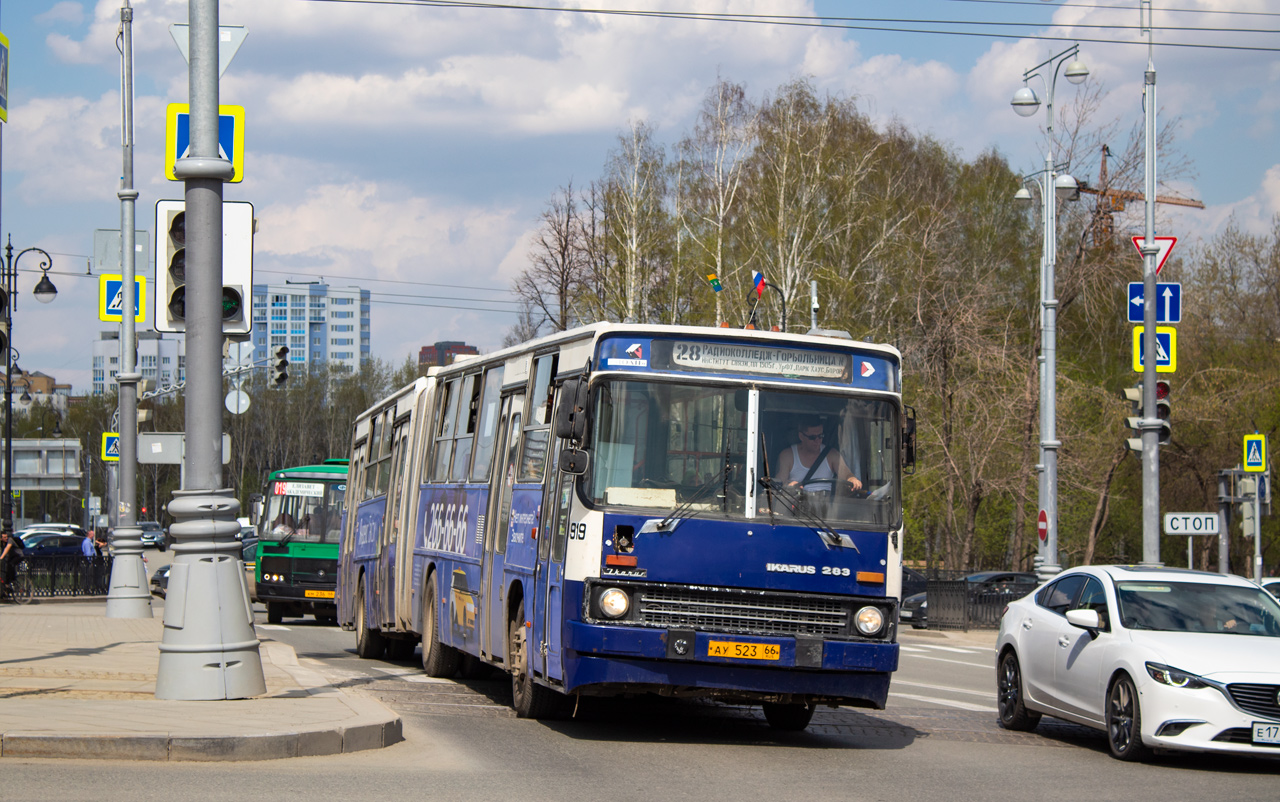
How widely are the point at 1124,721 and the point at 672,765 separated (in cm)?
362

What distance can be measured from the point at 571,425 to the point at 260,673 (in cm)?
316

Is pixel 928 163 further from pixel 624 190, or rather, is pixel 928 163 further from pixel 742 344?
pixel 742 344

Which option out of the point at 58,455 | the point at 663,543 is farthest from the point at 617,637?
the point at 58,455

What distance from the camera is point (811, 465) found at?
11250 millimetres

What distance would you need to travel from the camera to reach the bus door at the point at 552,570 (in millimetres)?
11172

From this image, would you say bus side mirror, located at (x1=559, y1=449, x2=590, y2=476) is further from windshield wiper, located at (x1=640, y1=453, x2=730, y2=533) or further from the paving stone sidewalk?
the paving stone sidewalk

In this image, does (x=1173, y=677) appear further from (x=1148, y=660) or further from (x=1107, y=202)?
(x=1107, y=202)

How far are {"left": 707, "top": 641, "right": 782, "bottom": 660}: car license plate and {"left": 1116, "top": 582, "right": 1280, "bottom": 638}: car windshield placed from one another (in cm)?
301

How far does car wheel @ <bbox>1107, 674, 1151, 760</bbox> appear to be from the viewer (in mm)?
11086

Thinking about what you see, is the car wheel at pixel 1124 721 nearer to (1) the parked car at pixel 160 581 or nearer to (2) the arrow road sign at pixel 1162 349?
(2) the arrow road sign at pixel 1162 349

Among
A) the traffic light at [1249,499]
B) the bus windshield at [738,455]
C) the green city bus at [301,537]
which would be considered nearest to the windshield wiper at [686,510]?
the bus windshield at [738,455]

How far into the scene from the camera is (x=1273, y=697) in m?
10.7

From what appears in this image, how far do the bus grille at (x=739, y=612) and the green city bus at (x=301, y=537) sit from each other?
1953cm

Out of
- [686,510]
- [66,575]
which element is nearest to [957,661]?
[686,510]
